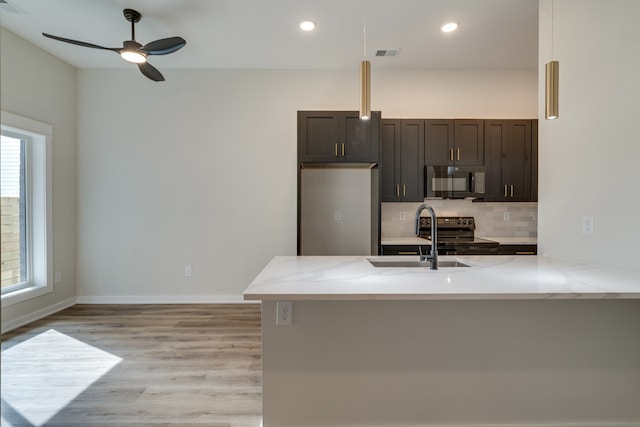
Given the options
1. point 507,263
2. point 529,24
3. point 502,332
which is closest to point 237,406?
point 502,332

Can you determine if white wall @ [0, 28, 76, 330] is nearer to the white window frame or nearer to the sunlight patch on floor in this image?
the white window frame

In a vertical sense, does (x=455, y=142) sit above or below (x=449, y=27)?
below

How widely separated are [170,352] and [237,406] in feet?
3.37

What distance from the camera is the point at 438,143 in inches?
144

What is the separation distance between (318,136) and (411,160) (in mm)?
1104

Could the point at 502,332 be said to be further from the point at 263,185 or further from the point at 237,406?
the point at 263,185

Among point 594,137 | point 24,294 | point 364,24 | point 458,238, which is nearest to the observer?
point 594,137

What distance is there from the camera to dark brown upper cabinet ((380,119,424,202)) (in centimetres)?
365

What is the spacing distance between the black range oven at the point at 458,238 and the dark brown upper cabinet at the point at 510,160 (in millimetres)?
462

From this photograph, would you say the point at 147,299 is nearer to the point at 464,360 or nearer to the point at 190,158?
the point at 190,158

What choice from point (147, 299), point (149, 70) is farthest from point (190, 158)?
point (147, 299)

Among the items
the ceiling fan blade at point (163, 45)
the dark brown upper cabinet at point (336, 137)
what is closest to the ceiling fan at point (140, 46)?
the ceiling fan blade at point (163, 45)

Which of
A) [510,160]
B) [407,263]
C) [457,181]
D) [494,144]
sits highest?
[494,144]

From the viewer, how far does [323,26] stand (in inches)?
119
